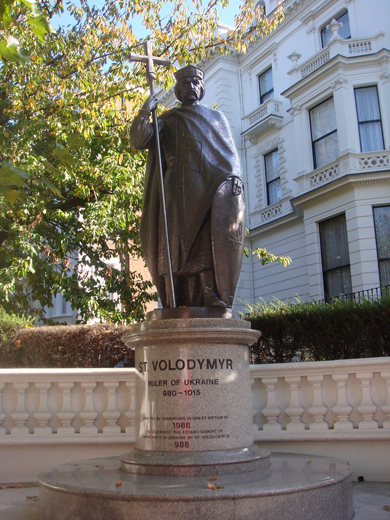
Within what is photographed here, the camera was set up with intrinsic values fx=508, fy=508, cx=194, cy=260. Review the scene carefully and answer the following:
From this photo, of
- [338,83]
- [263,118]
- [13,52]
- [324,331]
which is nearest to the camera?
[13,52]

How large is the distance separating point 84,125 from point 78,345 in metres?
5.04

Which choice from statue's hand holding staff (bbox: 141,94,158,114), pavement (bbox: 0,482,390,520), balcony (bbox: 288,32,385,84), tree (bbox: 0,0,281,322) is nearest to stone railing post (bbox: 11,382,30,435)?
pavement (bbox: 0,482,390,520)

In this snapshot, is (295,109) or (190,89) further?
(295,109)

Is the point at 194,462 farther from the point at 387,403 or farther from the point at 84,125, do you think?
the point at 84,125

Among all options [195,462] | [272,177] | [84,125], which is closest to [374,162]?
[272,177]

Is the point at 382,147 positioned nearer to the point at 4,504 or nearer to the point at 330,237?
the point at 330,237

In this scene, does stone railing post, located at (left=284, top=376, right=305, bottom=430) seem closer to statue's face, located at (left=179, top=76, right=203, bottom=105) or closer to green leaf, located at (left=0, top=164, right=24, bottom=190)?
statue's face, located at (left=179, top=76, right=203, bottom=105)

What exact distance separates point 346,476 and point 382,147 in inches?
605

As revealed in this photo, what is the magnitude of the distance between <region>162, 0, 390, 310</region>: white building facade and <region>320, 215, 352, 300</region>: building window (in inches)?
1.5

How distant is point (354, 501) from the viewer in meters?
4.36

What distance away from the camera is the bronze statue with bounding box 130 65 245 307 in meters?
4.86

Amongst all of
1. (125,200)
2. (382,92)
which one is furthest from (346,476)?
(382,92)

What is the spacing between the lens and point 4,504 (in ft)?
14.5

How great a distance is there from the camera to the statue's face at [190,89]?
5.41 metres
